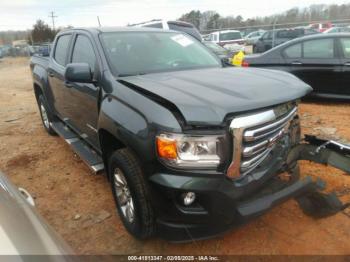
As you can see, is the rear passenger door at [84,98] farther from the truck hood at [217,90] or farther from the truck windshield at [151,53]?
the truck hood at [217,90]

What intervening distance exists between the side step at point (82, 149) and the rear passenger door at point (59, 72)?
0.81 ft

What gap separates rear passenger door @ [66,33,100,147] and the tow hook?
1.99m

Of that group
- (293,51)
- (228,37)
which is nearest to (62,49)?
(293,51)

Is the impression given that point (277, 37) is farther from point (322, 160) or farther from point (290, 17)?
point (290, 17)

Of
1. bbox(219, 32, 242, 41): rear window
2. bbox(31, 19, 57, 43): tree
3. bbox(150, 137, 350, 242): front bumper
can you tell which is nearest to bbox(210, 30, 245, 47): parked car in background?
bbox(219, 32, 242, 41): rear window

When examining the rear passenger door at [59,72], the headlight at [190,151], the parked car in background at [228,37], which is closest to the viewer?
the headlight at [190,151]

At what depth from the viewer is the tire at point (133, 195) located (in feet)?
8.13

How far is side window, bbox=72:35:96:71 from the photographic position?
11.8ft

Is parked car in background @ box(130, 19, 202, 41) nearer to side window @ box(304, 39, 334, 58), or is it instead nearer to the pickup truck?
side window @ box(304, 39, 334, 58)

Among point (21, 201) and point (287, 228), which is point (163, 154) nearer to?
point (21, 201)

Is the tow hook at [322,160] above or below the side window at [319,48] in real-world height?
below

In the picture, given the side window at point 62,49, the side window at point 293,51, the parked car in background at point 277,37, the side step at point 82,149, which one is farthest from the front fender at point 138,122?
the parked car in background at point 277,37

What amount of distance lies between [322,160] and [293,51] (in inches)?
190

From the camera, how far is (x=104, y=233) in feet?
10.1
